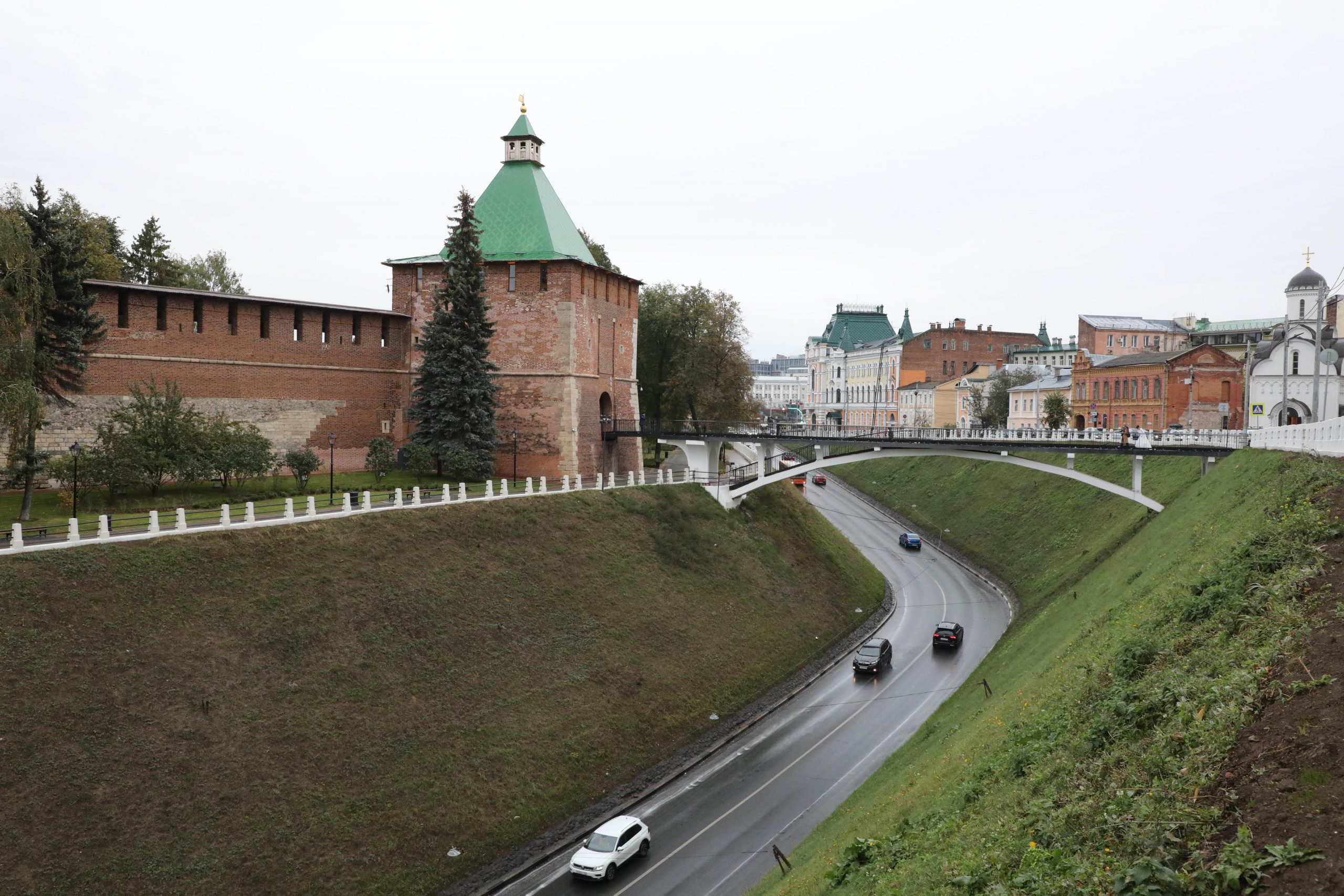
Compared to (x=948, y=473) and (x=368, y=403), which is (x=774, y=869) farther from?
(x=948, y=473)

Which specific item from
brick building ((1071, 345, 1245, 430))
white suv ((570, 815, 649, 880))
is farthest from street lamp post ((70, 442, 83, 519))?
brick building ((1071, 345, 1245, 430))

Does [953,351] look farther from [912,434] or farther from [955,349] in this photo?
[912,434]

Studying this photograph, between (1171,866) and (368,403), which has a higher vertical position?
(368,403)

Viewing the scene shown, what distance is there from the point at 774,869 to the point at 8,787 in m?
12.2

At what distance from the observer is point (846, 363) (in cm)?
9075

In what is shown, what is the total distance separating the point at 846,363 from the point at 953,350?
40.6ft

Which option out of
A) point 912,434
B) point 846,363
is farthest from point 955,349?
point 912,434

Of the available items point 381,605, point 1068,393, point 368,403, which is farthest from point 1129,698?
point 1068,393

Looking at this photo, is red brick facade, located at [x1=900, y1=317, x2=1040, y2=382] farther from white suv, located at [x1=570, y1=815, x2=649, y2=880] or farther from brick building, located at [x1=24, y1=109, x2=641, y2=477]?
white suv, located at [x1=570, y1=815, x2=649, y2=880]

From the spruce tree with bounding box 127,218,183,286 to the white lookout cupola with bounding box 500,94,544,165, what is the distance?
64.8 feet

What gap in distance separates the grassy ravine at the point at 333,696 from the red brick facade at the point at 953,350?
5618cm

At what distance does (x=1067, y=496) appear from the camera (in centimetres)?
4222

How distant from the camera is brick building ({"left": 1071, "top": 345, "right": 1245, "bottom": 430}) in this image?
4538 centimetres

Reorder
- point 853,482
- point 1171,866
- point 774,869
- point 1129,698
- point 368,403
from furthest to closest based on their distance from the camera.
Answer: point 853,482 → point 368,403 → point 774,869 → point 1129,698 → point 1171,866
